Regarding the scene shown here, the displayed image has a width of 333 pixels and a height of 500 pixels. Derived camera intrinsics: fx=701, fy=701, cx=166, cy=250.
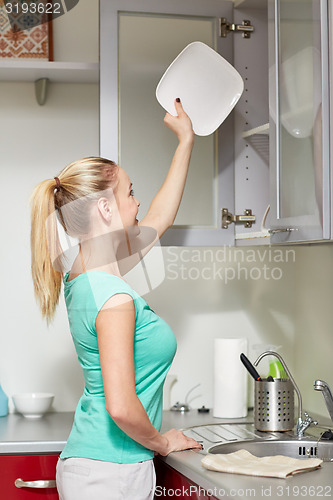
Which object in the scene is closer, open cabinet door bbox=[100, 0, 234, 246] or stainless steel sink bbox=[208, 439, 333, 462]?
stainless steel sink bbox=[208, 439, 333, 462]

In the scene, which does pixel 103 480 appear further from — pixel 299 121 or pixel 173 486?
pixel 299 121

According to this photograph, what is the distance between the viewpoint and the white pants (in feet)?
4.89

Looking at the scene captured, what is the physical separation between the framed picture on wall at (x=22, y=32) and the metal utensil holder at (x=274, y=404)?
3.75ft

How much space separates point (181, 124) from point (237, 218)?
32 centimetres

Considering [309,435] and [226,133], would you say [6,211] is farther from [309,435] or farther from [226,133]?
[309,435]

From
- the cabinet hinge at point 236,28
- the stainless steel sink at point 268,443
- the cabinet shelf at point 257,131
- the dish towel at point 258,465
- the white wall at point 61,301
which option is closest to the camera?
the dish towel at point 258,465

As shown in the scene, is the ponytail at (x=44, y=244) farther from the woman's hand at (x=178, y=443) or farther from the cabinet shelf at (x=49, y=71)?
the cabinet shelf at (x=49, y=71)

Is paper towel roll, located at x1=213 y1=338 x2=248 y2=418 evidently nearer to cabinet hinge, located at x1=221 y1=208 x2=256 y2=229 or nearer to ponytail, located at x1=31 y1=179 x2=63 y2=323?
cabinet hinge, located at x1=221 y1=208 x2=256 y2=229

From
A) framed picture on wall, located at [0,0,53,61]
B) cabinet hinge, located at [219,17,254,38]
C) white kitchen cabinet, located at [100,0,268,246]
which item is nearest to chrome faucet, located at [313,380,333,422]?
white kitchen cabinet, located at [100,0,268,246]

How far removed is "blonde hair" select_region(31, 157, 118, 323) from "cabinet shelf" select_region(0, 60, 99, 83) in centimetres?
55

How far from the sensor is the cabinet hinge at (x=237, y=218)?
2.00 metres

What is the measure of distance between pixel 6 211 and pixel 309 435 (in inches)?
45.4

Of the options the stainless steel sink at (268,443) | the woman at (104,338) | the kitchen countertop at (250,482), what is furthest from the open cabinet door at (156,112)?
the kitchen countertop at (250,482)

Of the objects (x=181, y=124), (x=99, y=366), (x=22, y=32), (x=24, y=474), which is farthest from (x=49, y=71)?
(x=24, y=474)
